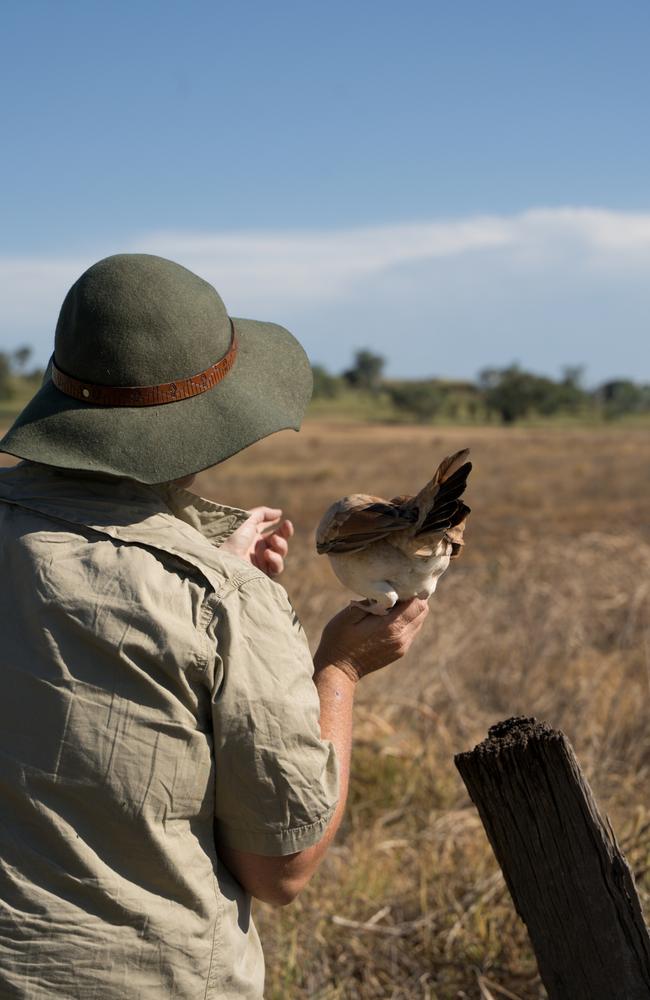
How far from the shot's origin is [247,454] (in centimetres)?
2986

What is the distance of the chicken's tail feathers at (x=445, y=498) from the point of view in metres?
2.12

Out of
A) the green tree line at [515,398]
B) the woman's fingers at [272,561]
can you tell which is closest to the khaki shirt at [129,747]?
the woman's fingers at [272,561]

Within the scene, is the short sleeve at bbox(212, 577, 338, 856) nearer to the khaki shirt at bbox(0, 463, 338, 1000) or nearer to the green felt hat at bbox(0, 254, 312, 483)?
the khaki shirt at bbox(0, 463, 338, 1000)

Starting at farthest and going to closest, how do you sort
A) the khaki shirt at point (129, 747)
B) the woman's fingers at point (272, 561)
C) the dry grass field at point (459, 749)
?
the dry grass field at point (459, 749)
the woman's fingers at point (272, 561)
the khaki shirt at point (129, 747)

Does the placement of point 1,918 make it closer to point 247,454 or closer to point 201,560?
point 201,560

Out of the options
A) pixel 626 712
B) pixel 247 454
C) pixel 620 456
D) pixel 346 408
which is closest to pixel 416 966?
pixel 626 712

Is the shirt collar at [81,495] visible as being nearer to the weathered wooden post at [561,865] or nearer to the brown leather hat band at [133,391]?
the brown leather hat band at [133,391]

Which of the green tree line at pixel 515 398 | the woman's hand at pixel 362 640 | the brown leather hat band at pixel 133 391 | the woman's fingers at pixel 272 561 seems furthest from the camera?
the green tree line at pixel 515 398

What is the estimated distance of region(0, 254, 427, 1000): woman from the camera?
1631 millimetres

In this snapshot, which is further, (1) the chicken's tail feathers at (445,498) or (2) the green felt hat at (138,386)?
(1) the chicken's tail feathers at (445,498)

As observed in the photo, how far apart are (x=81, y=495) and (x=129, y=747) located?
0.45 metres

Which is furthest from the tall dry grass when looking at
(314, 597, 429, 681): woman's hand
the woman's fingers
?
the woman's fingers

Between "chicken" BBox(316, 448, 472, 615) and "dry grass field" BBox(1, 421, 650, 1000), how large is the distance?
5.20 feet

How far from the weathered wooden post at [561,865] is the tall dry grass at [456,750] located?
103cm
